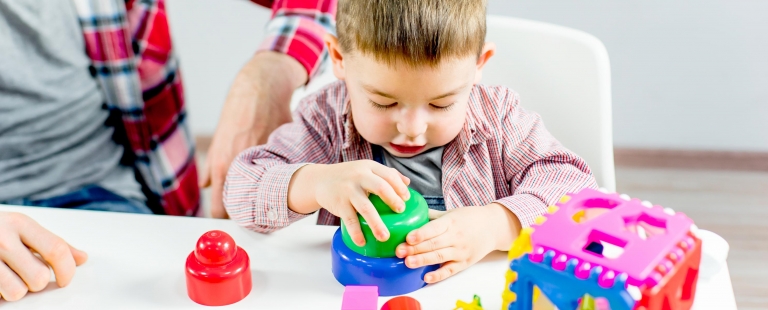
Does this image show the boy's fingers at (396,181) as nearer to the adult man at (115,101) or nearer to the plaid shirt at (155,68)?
the adult man at (115,101)

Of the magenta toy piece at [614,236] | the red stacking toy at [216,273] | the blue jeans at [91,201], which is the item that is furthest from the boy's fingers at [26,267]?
Result: the magenta toy piece at [614,236]

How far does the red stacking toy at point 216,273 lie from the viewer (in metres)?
0.71

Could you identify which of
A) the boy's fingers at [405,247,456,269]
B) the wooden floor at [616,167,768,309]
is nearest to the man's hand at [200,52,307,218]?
the boy's fingers at [405,247,456,269]

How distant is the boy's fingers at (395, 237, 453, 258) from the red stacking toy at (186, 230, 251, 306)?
0.15 meters

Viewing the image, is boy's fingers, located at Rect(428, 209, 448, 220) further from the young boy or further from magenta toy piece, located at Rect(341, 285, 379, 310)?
magenta toy piece, located at Rect(341, 285, 379, 310)

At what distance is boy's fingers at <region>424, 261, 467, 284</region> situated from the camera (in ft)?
2.39

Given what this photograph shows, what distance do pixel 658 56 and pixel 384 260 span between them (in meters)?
1.56

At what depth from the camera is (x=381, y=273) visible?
28.3 inches

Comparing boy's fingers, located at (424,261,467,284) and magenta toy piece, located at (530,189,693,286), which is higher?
magenta toy piece, located at (530,189,693,286)

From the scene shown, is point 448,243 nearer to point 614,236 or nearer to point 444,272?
point 444,272

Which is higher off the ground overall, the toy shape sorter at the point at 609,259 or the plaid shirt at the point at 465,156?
the toy shape sorter at the point at 609,259

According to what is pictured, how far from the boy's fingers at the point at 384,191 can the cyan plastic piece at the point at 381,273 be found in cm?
5

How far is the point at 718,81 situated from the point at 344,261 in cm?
169

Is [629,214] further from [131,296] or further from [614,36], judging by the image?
[614,36]
